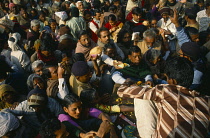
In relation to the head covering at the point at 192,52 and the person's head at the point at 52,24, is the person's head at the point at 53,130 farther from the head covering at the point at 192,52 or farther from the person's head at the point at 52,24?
the person's head at the point at 52,24

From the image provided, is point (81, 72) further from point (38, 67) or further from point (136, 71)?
point (38, 67)

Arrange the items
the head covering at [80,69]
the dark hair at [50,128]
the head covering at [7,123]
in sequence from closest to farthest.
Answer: the dark hair at [50,128], the head covering at [7,123], the head covering at [80,69]

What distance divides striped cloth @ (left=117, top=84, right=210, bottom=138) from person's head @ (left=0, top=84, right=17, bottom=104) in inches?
89.9

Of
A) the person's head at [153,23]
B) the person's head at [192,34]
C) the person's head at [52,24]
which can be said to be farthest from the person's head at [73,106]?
the person's head at [52,24]

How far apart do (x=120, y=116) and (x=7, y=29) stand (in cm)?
453

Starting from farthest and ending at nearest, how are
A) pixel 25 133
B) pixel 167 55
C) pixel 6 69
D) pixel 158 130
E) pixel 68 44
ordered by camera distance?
1. pixel 68 44
2. pixel 167 55
3. pixel 6 69
4. pixel 25 133
5. pixel 158 130

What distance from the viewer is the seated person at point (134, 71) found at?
10.1ft

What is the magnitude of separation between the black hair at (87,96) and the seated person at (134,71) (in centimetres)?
58

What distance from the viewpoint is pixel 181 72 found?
1.81m

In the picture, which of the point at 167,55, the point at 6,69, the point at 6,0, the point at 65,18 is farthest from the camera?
the point at 6,0

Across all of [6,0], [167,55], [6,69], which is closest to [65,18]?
[6,69]

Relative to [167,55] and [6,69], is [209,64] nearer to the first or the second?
[167,55]

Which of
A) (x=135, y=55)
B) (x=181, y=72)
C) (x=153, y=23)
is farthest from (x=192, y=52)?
(x=153, y=23)

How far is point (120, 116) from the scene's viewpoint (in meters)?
2.53
